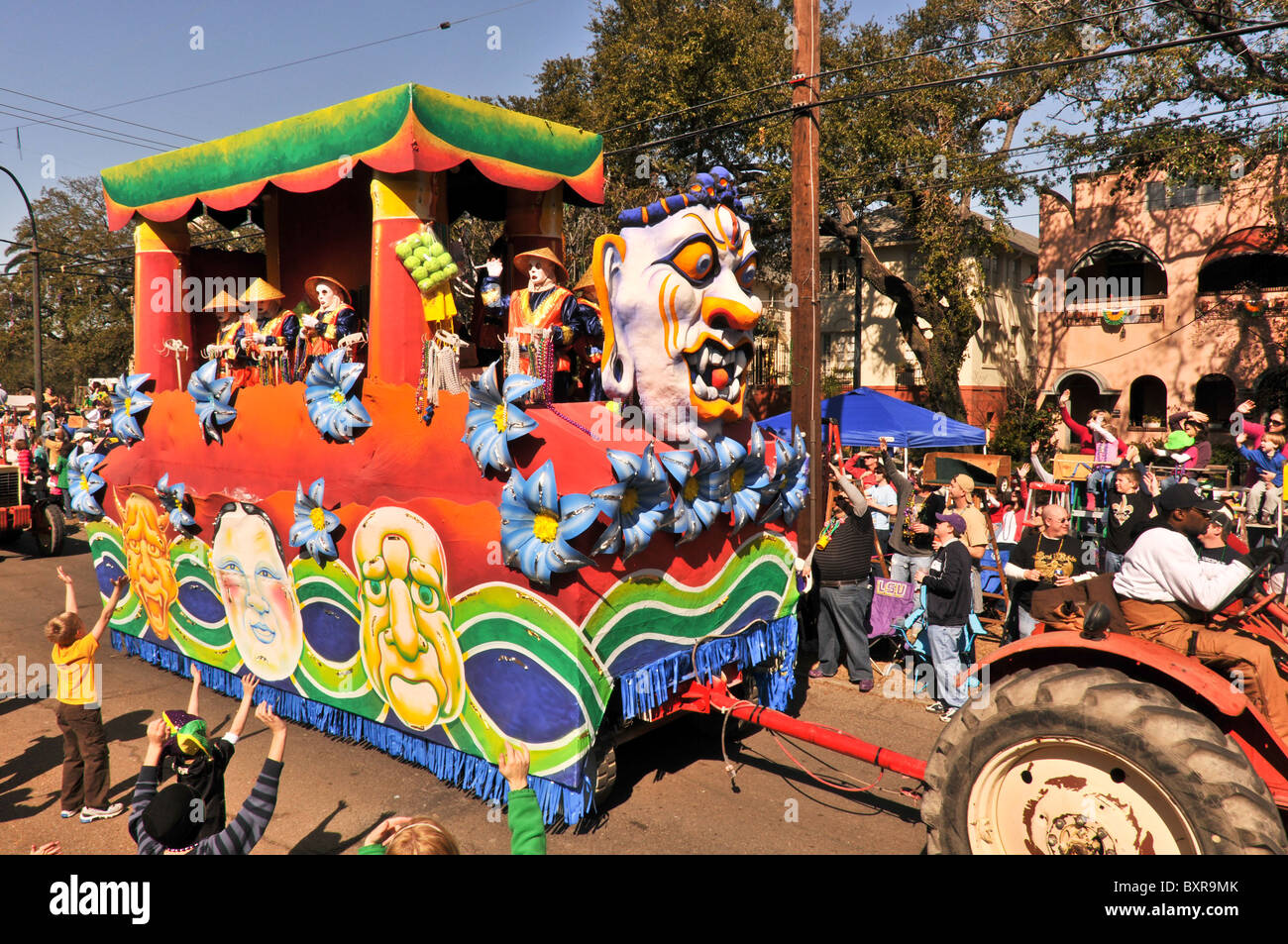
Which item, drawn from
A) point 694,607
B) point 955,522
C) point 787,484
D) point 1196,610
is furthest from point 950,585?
point 1196,610

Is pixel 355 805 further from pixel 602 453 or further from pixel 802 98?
pixel 802 98

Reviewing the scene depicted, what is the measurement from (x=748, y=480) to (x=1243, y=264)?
22.3m

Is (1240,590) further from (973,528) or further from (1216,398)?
(1216,398)

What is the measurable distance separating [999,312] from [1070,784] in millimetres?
26365

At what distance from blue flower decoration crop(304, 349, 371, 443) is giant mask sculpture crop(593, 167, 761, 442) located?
179 cm

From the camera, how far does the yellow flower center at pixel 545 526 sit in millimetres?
4816

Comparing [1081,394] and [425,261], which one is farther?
[1081,394]

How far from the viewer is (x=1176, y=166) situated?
1570 centimetres

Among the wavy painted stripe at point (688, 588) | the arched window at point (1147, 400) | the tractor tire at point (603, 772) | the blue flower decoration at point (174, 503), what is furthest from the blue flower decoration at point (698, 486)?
the arched window at point (1147, 400)

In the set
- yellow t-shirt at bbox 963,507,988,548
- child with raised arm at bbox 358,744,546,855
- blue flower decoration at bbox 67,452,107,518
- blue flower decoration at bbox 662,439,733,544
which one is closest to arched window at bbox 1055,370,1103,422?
yellow t-shirt at bbox 963,507,988,548

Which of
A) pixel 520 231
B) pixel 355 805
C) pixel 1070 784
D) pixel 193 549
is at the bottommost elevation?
pixel 355 805

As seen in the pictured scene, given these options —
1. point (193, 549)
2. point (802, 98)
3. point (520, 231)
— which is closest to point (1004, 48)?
point (802, 98)

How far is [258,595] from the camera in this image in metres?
6.79

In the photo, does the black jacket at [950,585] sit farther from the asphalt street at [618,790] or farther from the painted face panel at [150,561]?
the painted face panel at [150,561]
